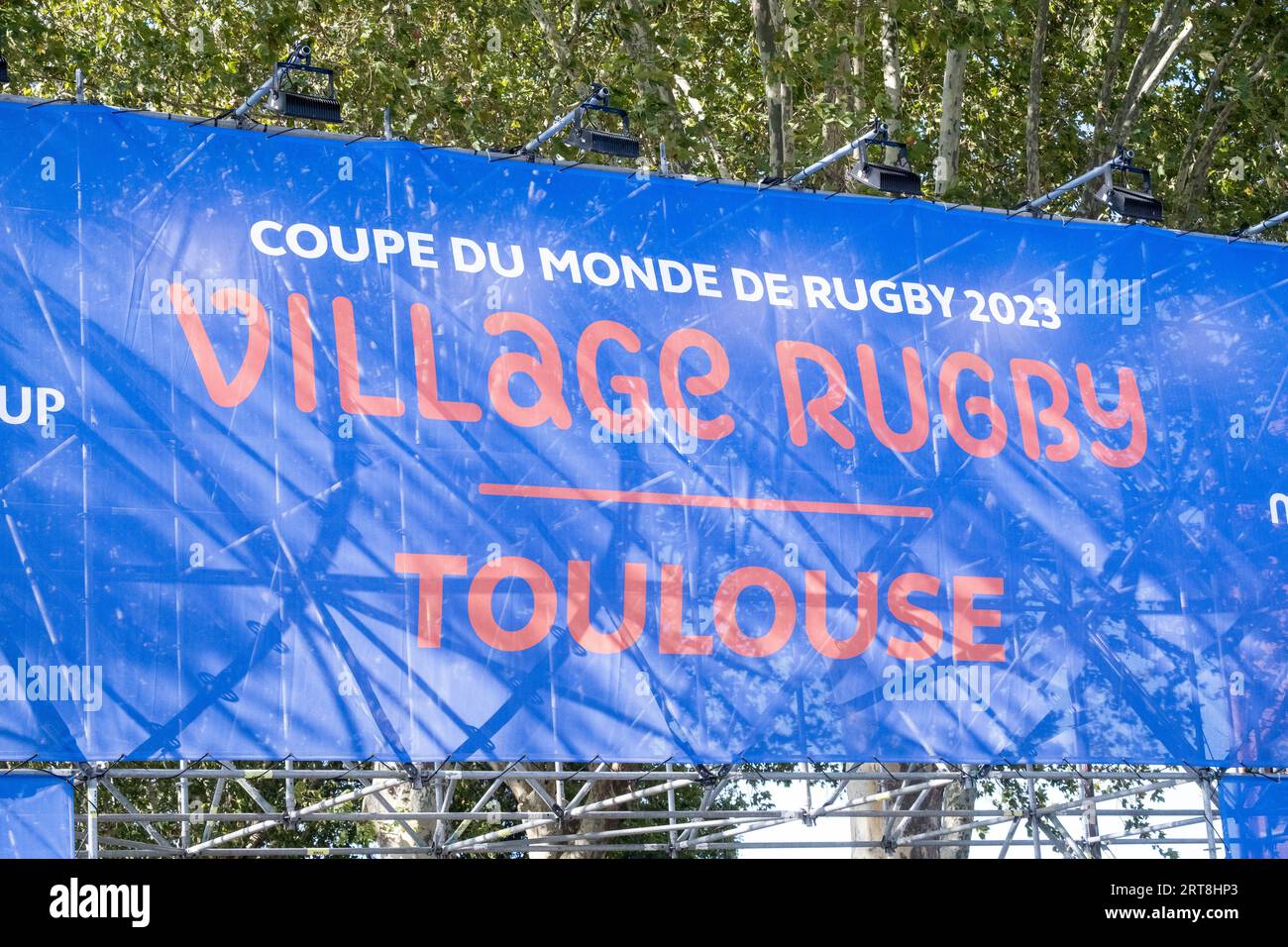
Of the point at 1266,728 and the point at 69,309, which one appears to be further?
the point at 1266,728

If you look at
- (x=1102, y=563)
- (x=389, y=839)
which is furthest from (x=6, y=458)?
(x=389, y=839)

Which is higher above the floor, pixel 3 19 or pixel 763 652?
pixel 3 19

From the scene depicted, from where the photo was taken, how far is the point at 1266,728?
10.6 meters

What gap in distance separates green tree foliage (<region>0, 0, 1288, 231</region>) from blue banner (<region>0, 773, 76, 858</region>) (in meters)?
6.09

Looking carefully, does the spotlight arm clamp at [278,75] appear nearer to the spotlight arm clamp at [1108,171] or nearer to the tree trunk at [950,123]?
the spotlight arm clamp at [1108,171]

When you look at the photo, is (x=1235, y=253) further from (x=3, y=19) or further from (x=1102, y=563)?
(x=3, y=19)

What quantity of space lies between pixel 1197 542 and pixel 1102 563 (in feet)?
2.30
